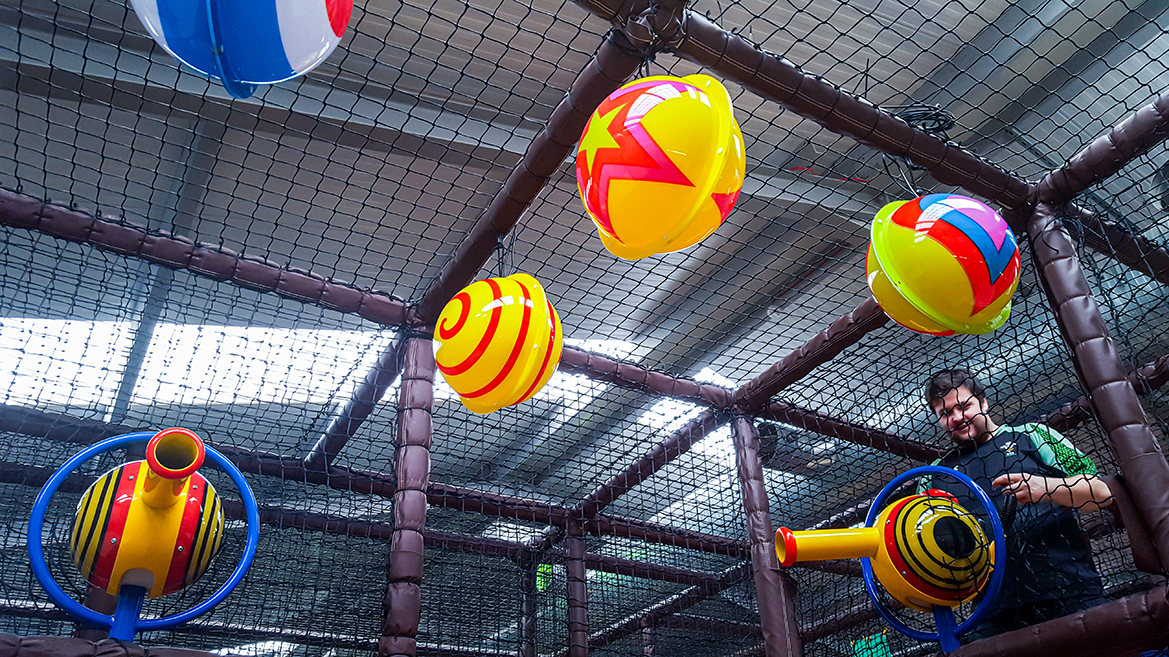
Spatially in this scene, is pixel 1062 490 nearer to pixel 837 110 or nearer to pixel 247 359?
pixel 837 110

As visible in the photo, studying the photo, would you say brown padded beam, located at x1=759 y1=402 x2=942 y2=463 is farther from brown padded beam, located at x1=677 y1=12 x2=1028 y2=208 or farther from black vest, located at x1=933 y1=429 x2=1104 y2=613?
brown padded beam, located at x1=677 y1=12 x2=1028 y2=208

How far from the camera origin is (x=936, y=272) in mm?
1692

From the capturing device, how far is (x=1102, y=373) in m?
1.88

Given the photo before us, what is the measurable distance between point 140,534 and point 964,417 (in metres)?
2.27

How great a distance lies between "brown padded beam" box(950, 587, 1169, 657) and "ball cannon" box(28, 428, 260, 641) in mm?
1883

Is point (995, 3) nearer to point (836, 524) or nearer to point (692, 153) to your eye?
point (692, 153)

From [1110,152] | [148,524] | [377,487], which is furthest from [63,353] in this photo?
[1110,152]

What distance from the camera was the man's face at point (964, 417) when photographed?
7.53 ft

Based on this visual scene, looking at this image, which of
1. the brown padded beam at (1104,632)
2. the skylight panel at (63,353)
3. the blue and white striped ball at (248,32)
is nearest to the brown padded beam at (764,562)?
the brown padded beam at (1104,632)

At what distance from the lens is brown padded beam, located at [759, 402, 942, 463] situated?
308 centimetres

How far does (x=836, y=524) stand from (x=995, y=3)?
2.50m

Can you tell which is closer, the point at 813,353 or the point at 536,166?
the point at 536,166

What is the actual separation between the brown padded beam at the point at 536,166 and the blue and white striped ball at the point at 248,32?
78 cm

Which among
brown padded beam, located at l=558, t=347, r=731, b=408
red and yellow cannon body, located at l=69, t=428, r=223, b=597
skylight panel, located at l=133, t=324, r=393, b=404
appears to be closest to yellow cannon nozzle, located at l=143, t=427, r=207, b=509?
red and yellow cannon body, located at l=69, t=428, r=223, b=597
